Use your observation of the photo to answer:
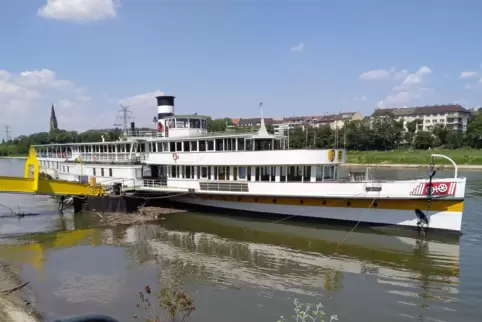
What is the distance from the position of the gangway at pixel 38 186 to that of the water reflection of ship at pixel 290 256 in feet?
18.8

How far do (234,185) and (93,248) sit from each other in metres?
8.32

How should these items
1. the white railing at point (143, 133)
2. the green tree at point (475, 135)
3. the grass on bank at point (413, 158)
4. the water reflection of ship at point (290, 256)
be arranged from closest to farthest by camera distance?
the water reflection of ship at point (290, 256), the white railing at point (143, 133), the grass on bank at point (413, 158), the green tree at point (475, 135)

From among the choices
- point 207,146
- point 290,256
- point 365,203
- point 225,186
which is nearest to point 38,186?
point 207,146

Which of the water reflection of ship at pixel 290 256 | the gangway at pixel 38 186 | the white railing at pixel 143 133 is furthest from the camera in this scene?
the white railing at pixel 143 133

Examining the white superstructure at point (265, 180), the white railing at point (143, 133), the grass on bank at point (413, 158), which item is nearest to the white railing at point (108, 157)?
the white superstructure at point (265, 180)

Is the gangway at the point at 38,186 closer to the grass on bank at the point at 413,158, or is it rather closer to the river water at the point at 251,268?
the river water at the point at 251,268

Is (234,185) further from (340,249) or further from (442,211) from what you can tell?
(442,211)

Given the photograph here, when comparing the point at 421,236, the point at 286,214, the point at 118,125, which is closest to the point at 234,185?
the point at 286,214

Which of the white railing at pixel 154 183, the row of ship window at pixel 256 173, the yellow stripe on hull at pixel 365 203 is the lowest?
the yellow stripe on hull at pixel 365 203

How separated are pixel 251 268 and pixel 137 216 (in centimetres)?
1105

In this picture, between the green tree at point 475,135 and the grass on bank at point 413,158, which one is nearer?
the grass on bank at point 413,158

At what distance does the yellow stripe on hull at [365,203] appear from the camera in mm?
17000

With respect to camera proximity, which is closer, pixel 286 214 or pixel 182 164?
pixel 286 214

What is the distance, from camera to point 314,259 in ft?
49.2
